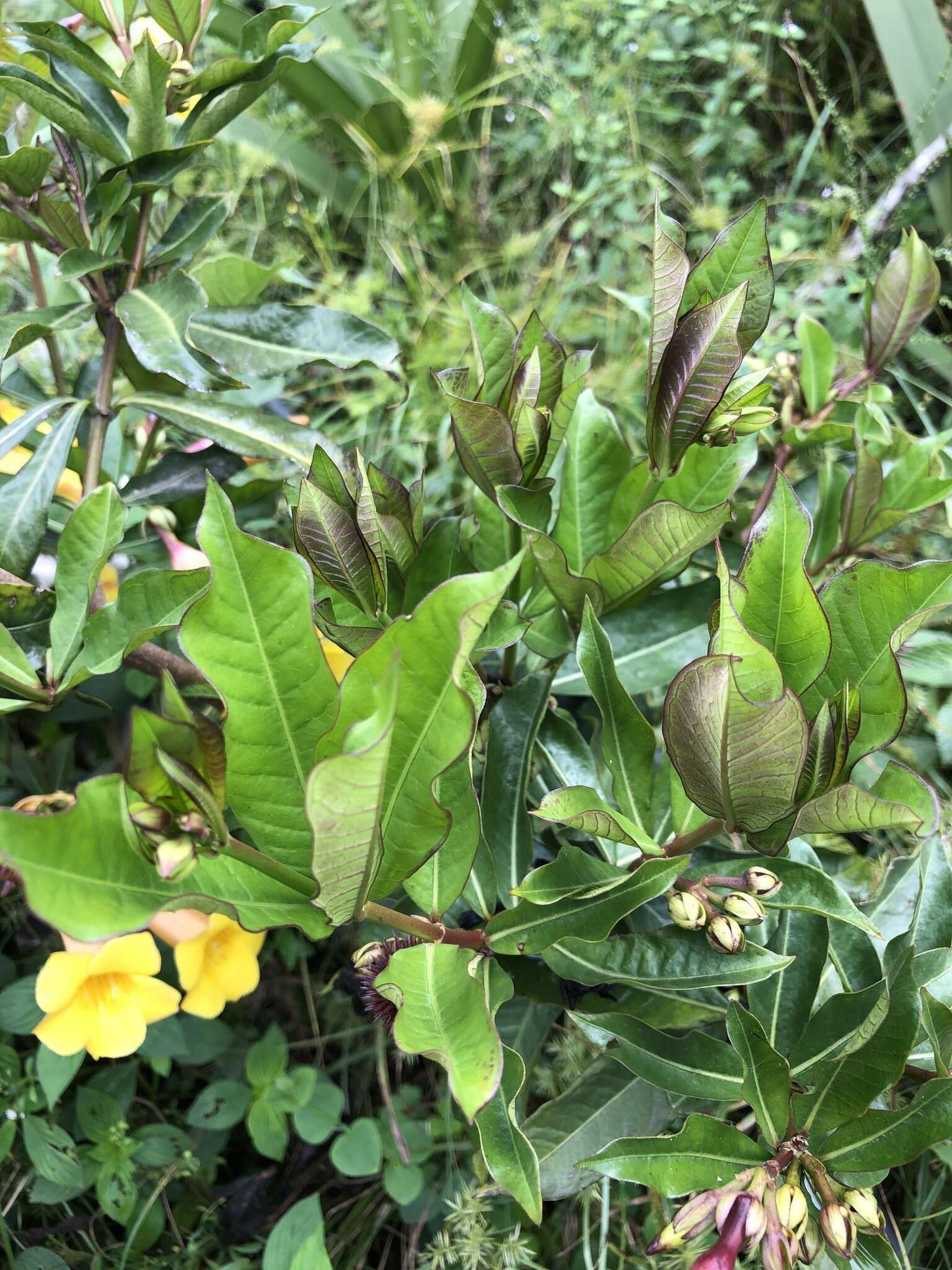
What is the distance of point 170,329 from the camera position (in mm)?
807

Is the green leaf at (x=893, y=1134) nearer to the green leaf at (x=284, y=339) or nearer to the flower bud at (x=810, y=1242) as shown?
the flower bud at (x=810, y=1242)

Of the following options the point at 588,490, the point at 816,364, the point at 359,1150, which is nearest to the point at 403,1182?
the point at 359,1150

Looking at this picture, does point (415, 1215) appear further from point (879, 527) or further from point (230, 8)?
point (230, 8)

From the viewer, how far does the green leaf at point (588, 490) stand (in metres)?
0.80

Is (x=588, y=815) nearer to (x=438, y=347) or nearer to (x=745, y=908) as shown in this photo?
(x=745, y=908)

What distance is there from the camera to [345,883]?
0.48m

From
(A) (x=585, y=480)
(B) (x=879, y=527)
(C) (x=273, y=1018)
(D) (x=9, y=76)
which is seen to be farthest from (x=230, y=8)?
(C) (x=273, y=1018)

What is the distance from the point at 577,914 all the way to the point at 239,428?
0.55 meters

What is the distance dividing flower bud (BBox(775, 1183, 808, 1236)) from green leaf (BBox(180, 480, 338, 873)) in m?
0.37

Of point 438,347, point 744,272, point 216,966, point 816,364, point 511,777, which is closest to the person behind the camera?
point 744,272

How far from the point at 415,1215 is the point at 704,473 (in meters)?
0.88

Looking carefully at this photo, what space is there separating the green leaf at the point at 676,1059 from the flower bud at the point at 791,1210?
0.33 feet

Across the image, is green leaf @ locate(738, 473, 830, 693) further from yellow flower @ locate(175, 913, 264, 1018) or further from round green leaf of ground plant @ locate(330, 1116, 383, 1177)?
round green leaf of ground plant @ locate(330, 1116, 383, 1177)

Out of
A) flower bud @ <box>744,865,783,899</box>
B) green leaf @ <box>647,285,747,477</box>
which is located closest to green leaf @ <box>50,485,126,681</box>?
green leaf @ <box>647,285,747,477</box>
